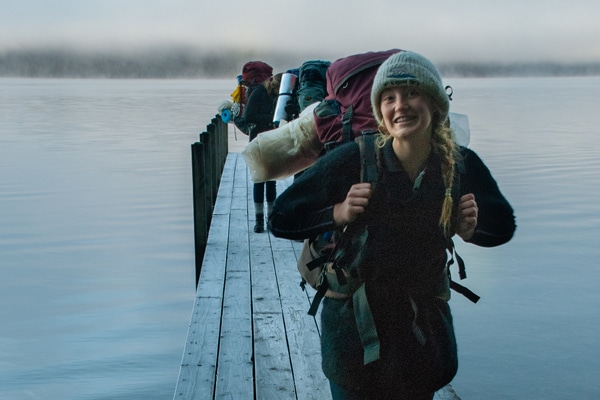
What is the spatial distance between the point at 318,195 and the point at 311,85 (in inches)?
59.6

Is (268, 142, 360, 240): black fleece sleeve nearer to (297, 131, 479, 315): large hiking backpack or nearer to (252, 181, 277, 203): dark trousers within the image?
(297, 131, 479, 315): large hiking backpack

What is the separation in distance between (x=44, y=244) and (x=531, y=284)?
817cm

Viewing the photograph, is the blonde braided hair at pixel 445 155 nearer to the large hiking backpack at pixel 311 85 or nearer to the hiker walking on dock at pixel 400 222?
the hiker walking on dock at pixel 400 222

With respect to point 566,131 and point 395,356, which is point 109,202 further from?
point 566,131

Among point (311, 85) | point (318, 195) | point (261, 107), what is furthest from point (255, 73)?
point (318, 195)

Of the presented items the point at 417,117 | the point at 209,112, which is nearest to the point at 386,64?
the point at 417,117

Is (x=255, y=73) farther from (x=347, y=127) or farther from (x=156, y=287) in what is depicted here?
(x=347, y=127)

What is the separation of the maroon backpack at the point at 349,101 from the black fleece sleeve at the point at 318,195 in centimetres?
28

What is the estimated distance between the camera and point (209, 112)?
214 ft

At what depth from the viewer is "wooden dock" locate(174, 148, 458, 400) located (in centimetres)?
430

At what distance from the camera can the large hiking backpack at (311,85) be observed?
12.5 feet

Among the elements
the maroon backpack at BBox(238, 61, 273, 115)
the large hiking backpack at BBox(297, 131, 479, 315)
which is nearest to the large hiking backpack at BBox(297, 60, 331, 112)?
the large hiking backpack at BBox(297, 131, 479, 315)

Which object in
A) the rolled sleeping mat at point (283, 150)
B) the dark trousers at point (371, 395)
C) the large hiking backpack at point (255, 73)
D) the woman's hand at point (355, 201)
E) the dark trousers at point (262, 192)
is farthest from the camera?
the dark trousers at point (262, 192)

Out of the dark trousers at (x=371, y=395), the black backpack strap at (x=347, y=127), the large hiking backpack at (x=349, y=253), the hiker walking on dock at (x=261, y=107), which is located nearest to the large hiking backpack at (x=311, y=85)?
the black backpack strap at (x=347, y=127)
